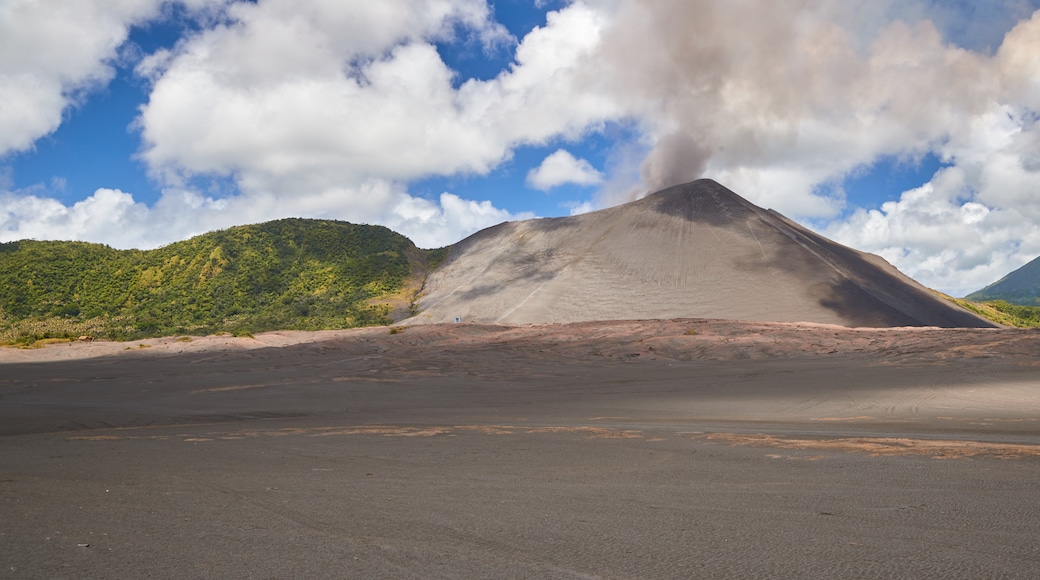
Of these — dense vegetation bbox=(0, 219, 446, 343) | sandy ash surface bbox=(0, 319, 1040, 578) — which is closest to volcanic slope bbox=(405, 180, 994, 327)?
dense vegetation bbox=(0, 219, 446, 343)

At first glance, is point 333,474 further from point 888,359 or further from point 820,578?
point 888,359

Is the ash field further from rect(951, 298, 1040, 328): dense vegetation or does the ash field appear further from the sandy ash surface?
rect(951, 298, 1040, 328): dense vegetation

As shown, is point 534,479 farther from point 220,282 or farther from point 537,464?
point 220,282

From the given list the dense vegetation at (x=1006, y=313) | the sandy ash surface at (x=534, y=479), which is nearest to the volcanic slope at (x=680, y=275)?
the dense vegetation at (x=1006, y=313)

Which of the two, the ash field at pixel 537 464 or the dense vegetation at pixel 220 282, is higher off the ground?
the dense vegetation at pixel 220 282

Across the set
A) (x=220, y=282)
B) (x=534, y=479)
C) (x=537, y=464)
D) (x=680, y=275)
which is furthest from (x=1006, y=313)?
(x=220, y=282)

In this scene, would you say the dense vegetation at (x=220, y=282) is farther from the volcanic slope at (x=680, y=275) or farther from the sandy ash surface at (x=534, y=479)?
the sandy ash surface at (x=534, y=479)

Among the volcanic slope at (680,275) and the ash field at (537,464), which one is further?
the volcanic slope at (680,275)

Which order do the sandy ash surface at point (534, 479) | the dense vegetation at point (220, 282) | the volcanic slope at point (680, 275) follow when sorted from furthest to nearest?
the dense vegetation at point (220, 282) → the volcanic slope at point (680, 275) → the sandy ash surface at point (534, 479)
